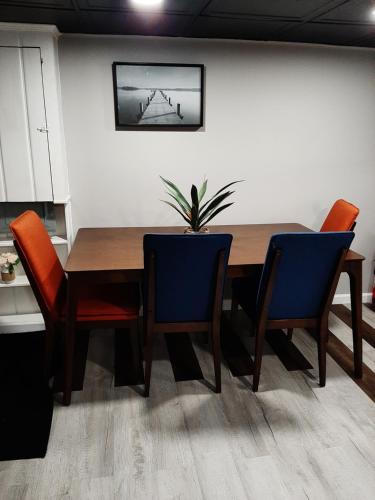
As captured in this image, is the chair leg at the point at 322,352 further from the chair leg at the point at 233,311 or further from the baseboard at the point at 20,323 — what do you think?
the baseboard at the point at 20,323

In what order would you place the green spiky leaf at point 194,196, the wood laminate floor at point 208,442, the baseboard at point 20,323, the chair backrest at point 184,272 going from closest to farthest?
the wood laminate floor at point 208,442
the chair backrest at point 184,272
the green spiky leaf at point 194,196
the baseboard at point 20,323

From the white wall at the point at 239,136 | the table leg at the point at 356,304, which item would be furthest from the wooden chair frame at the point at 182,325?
the white wall at the point at 239,136

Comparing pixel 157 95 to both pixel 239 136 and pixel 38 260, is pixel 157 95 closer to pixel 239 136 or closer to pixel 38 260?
pixel 239 136

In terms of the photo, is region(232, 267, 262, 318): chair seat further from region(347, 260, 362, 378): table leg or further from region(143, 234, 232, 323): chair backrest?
region(347, 260, 362, 378): table leg

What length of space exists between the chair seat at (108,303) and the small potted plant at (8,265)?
0.57 m

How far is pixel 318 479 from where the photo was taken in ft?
4.95

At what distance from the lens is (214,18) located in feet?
6.73

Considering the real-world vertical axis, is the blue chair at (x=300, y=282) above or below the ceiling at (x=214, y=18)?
below

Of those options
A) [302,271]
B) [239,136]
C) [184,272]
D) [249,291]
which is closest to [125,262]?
[184,272]

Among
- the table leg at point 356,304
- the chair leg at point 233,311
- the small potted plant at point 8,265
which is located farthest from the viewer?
the chair leg at point 233,311

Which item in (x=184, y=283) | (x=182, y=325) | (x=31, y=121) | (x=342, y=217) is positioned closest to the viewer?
(x=184, y=283)

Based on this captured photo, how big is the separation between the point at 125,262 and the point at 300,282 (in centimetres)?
84

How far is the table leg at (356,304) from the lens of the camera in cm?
202

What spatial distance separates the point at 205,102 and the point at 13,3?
1205 mm
